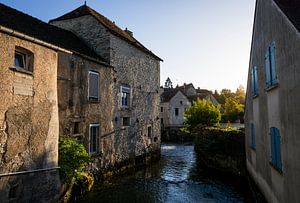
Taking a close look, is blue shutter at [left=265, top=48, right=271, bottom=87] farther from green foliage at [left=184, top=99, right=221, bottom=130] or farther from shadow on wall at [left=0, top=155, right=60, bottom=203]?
green foliage at [left=184, top=99, right=221, bottom=130]

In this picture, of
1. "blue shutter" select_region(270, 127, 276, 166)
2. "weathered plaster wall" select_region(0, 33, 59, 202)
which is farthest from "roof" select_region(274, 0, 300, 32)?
"weathered plaster wall" select_region(0, 33, 59, 202)

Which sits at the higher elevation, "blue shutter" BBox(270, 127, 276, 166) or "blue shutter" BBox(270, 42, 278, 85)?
"blue shutter" BBox(270, 42, 278, 85)

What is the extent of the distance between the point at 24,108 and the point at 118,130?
338 inches

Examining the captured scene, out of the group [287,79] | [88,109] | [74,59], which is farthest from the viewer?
[88,109]

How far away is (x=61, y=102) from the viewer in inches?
444

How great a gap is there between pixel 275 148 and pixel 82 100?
28.6 feet

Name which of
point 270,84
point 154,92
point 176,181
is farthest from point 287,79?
point 154,92

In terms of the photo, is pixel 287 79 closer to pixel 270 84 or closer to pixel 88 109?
pixel 270 84

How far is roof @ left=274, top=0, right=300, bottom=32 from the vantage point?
611 cm

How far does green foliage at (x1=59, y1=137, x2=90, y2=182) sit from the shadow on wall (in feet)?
1.84

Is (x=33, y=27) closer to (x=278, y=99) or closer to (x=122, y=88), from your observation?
(x=122, y=88)

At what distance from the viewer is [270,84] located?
846 centimetres

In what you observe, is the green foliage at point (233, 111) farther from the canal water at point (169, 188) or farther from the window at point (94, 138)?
the window at point (94, 138)

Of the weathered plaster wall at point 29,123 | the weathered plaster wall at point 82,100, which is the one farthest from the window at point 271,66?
the weathered plaster wall at point 82,100
